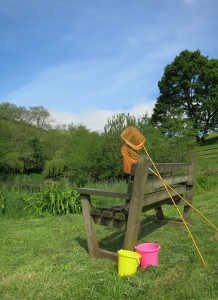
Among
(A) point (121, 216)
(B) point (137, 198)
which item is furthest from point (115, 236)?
(B) point (137, 198)

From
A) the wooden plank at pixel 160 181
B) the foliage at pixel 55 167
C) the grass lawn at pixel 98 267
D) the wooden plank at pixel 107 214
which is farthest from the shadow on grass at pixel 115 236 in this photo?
the foliage at pixel 55 167

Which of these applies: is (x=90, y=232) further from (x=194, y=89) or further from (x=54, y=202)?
(x=194, y=89)

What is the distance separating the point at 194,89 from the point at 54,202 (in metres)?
25.0

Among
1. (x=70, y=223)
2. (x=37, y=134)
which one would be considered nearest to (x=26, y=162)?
(x=37, y=134)

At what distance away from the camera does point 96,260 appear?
3.17m

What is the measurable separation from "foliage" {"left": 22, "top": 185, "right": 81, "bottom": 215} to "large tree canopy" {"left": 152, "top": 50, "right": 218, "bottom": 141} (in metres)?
21.1

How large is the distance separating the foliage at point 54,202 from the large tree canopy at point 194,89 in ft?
69.3

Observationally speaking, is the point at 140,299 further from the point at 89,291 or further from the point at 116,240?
the point at 116,240

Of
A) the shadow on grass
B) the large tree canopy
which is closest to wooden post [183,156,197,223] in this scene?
the shadow on grass

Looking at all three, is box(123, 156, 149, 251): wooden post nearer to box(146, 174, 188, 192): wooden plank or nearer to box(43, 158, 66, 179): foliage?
box(146, 174, 188, 192): wooden plank

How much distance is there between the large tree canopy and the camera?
26.6m

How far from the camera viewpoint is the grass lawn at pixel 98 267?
91.4 inches

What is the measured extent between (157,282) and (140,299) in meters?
0.36

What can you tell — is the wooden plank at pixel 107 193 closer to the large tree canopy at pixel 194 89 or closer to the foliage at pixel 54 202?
the foliage at pixel 54 202
